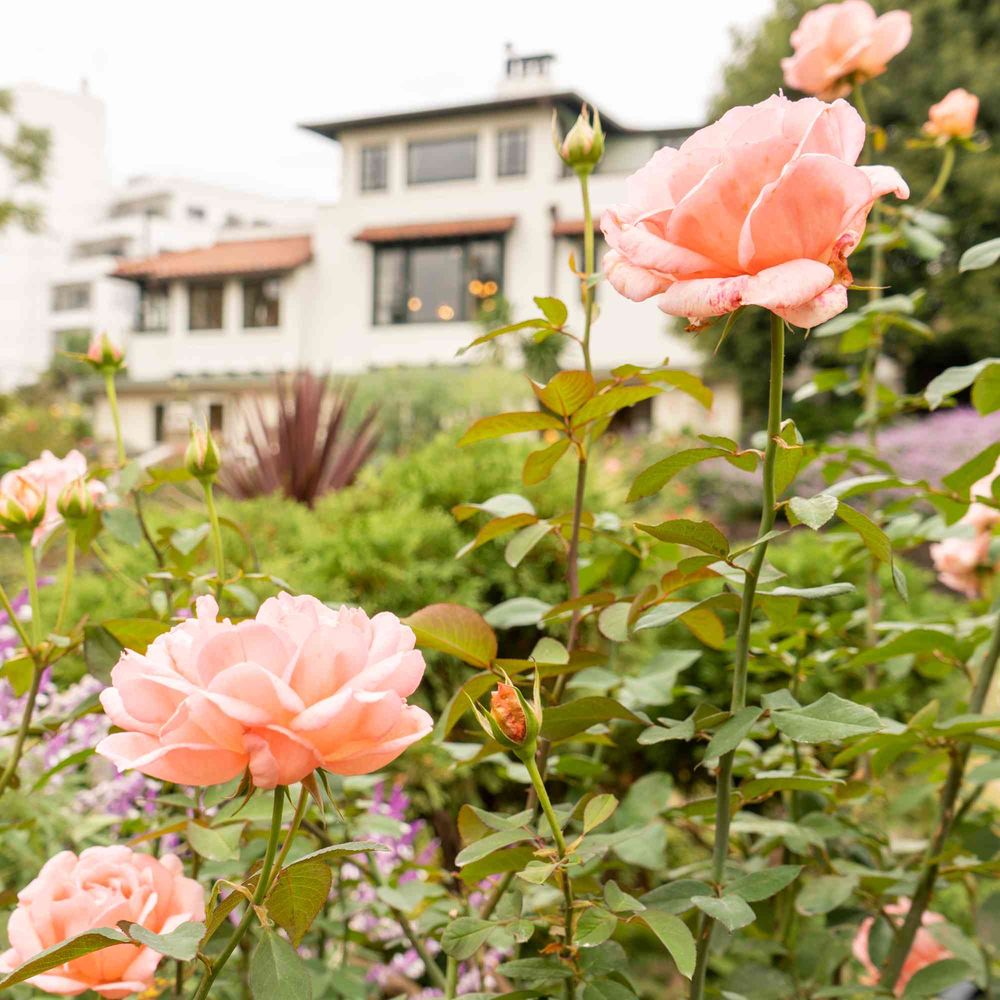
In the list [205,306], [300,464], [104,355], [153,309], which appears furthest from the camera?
[153,309]

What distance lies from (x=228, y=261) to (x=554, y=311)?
16.3m

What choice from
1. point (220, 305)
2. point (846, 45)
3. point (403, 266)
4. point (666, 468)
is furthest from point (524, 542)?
point (220, 305)

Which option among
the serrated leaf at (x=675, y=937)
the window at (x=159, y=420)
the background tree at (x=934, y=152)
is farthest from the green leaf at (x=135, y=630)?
the window at (x=159, y=420)

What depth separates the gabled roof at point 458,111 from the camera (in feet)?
44.7

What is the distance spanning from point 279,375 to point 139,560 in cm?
177

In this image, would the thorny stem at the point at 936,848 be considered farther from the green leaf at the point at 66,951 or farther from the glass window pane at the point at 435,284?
the glass window pane at the point at 435,284

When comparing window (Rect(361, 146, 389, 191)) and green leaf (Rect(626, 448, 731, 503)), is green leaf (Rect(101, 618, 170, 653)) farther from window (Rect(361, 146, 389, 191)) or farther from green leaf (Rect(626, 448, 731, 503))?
window (Rect(361, 146, 389, 191))

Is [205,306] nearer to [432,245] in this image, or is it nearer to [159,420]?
[159,420]

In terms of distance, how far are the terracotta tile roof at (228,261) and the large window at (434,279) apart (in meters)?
1.38

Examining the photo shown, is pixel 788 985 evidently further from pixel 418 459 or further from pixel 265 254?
pixel 265 254

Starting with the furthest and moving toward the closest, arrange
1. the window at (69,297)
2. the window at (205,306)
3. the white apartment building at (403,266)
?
1. the window at (69,297)
2. the window at (205,306)
3. the white apartment building at (403,266)

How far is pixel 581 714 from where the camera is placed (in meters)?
0.52

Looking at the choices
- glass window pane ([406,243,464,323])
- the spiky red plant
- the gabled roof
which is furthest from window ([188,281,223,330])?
the spiky red plant

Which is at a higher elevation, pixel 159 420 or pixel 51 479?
pixel 51 479
